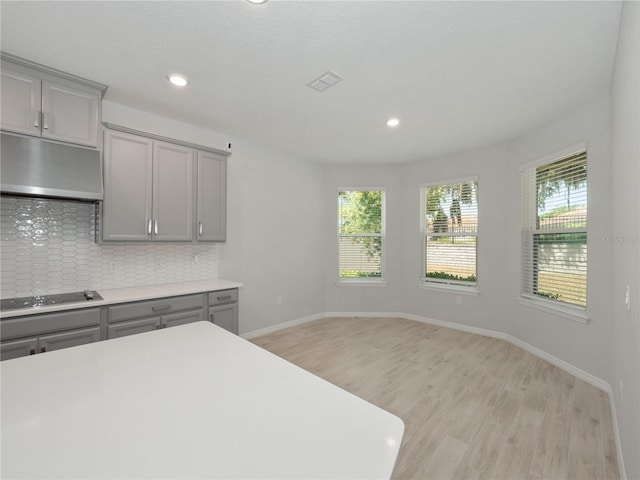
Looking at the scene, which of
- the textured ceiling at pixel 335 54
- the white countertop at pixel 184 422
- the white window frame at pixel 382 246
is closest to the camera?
the white countertop at pixel 184 422

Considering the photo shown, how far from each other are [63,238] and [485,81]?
3.91m

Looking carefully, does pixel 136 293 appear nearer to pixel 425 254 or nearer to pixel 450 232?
pixel 425 254

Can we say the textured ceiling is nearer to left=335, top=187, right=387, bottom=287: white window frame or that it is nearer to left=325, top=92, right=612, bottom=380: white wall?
left=325, top=92, right=612, bottom=380: white wall

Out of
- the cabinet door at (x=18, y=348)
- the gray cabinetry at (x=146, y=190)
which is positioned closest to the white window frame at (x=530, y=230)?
the gray cabinetry at (x=146, y=190)


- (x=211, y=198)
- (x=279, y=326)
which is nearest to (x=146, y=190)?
(x=211, y=198)

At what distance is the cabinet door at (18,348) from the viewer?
2.00 m

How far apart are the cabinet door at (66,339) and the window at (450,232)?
437 centimetres

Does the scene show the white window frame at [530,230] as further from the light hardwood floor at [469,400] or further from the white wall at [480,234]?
the light hardwood floor at [469,400]

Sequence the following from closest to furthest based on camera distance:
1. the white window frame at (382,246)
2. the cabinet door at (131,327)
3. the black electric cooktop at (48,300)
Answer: the black electric cooktop at (48,300)
the cabinet door at (131,327)
the white window frame at (382,246)

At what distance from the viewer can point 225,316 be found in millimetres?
3180

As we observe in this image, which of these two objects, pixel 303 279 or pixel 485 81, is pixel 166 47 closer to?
pixel 485 81

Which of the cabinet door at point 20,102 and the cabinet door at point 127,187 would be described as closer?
the cabinet door at point 20,102

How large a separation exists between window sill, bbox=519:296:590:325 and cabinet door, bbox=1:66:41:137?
16.3ft

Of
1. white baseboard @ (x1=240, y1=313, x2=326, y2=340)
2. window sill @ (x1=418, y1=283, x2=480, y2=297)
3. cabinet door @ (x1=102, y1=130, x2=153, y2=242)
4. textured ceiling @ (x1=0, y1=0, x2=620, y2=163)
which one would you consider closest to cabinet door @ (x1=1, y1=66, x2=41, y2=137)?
textured ceiling @ (x1=0, y1=0, x2=620, y2=163)
